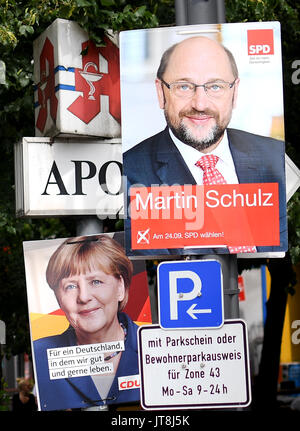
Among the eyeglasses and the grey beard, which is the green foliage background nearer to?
the eyeglasses

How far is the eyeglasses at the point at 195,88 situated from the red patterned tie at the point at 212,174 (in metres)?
0.42

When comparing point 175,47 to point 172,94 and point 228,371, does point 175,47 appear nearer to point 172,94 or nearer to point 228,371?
point 172,94

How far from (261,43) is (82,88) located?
6.55ft

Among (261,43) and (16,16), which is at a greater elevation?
(16,16)

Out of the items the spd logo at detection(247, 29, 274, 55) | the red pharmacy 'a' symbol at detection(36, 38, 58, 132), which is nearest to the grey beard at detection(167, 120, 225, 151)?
the spd logo at detection(247, 29, 274, 55)

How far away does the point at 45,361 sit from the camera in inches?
291

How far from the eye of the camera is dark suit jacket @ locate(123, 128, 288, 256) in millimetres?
5961

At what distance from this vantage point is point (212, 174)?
5992 millimetres

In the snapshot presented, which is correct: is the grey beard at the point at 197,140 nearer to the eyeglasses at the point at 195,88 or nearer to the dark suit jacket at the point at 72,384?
the eyeglasses at the point at 195,88

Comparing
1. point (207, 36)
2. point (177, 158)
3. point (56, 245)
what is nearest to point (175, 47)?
point (207, 36)

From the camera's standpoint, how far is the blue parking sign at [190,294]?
5602 mm

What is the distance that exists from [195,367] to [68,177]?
255 cm

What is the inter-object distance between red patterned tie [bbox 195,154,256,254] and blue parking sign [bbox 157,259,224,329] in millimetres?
273

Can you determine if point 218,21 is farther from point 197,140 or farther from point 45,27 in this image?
point 45,27
